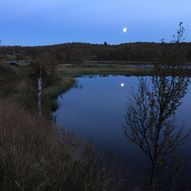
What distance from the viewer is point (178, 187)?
1184cm

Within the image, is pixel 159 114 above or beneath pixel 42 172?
above

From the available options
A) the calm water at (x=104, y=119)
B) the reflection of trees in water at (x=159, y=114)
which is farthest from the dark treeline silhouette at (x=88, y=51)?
the reflection of trees in water at (x=159, y=114)

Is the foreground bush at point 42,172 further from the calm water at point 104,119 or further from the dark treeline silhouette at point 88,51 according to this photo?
the dark treeline silhouette at point 88,51

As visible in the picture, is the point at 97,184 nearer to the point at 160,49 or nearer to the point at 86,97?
the point at 160,49

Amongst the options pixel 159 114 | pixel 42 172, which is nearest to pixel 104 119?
pixel 159 114

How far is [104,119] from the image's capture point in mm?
23922

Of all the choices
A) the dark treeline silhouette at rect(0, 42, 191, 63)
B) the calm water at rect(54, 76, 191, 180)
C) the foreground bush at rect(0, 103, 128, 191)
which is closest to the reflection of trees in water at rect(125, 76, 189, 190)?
the foreground bush at rect(0, 103, 128, 191)

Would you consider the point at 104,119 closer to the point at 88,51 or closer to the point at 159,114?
the point at 159,114

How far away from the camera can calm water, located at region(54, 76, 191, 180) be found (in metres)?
15.8

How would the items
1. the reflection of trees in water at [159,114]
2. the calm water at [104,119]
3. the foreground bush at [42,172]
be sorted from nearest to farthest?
the foreground bush at [42,172]
the reflection of trees in water at [159,114]
the calm water at [104,119]

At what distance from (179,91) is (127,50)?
126m

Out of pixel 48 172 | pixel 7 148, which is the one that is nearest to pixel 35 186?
pixel 48 172

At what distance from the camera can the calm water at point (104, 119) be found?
15.8 m

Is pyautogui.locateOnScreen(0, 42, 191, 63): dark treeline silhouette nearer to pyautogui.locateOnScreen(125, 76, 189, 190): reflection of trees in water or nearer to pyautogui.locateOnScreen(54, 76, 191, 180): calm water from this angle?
pyautogui.locateOnScreen(54, 76, 191, 180): calm water
